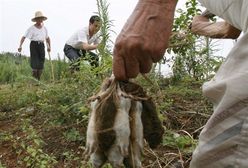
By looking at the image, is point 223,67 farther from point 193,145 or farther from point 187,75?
point 187,75

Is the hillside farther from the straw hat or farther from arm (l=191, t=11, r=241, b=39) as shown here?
the straw hat

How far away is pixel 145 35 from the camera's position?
1.36 meters

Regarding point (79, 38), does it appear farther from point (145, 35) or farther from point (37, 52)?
point (145, 35)

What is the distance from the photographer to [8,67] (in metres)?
11.1

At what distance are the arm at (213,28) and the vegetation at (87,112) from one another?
0.64m

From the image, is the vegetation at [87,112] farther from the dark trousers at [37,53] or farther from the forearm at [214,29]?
the dark trousers at [37,53]

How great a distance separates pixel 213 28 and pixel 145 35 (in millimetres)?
664

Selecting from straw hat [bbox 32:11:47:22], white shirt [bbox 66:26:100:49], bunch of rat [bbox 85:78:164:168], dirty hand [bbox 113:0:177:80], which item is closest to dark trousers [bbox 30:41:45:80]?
straw hat [bbox 32:11:47:22]

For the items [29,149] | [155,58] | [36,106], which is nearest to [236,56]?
[155,58]

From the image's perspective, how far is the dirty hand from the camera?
137 centimetres

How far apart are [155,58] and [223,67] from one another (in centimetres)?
21

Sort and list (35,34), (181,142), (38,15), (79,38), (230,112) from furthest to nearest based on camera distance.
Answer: (35,34) < (38,15) < (79,38) < (181,142) < (230,112)

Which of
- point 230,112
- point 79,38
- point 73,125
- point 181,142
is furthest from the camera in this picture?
point 79,38

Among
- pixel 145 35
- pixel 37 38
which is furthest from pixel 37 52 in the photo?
pixel 145 35
